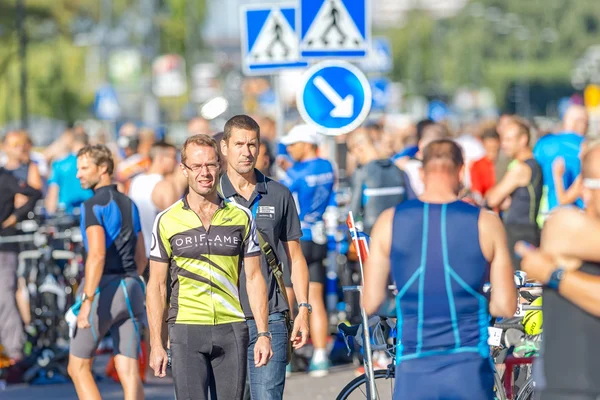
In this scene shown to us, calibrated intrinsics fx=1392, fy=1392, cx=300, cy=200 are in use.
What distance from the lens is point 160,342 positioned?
6.71m

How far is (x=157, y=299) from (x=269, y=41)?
784 centimetres

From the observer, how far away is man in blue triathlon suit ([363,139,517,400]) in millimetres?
5609

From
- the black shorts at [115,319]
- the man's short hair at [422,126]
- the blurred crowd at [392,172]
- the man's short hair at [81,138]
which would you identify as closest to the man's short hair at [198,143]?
the black shorts at [115,319]

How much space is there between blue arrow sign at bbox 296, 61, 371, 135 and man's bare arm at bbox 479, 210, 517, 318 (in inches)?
266

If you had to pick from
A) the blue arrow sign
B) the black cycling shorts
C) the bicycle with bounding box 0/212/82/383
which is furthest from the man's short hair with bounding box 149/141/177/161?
the black cycling shorts

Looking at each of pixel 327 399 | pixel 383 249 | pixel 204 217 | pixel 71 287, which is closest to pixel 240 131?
pixel 204 217

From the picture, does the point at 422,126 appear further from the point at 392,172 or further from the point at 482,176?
the point at 482,176

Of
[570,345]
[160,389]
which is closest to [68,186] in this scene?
[160,389]

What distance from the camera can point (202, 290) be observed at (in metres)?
6.70

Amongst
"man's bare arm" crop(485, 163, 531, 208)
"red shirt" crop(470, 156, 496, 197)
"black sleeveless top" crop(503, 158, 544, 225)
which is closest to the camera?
"man's bare arm" crop(485, 163, 531, 208)

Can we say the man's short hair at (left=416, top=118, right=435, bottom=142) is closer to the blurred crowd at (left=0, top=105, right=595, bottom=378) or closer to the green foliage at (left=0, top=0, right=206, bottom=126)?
the blurred crowd at (left=0, top=105, right=595, bottom=378)

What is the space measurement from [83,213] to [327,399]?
3028 millimetres

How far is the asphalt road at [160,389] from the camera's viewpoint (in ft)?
36.4

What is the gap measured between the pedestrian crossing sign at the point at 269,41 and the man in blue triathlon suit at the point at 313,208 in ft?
6.67
